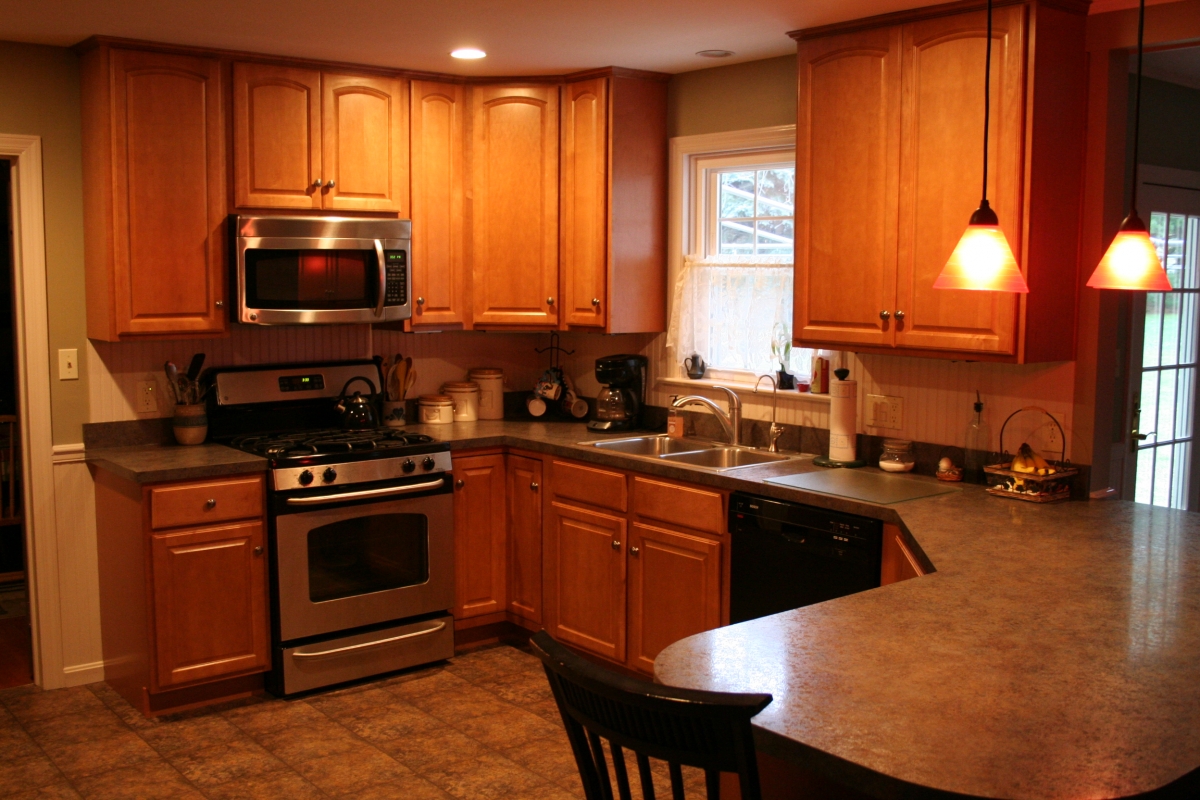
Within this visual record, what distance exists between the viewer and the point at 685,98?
4457 mm

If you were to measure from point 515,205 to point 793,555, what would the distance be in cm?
198

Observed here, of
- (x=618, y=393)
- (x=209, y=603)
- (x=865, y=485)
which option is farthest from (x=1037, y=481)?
(x=209, y=603)

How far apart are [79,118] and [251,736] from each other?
Answer: 2.23m

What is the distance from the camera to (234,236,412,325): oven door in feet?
13.3

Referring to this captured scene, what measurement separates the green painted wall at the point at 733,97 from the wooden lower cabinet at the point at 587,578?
1569 mm

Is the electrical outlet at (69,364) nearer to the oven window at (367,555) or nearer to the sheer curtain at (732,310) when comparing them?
the oven window at (367,555)

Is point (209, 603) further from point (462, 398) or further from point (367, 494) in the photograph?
point (462, 398)

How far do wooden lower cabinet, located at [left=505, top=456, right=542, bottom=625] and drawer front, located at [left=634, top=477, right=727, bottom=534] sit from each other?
1.92 feet

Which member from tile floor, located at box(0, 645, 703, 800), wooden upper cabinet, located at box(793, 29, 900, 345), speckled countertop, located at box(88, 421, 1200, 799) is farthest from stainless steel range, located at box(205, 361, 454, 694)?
speckled countertop, located at box(88, 421, 1200, 799)

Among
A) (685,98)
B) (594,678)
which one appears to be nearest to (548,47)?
(685,98)

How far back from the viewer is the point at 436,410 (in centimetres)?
474

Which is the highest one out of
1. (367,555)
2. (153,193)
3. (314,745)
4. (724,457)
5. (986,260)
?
(153,193)

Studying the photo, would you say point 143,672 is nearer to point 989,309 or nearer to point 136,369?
point 136,369

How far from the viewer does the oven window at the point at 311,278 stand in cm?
406
